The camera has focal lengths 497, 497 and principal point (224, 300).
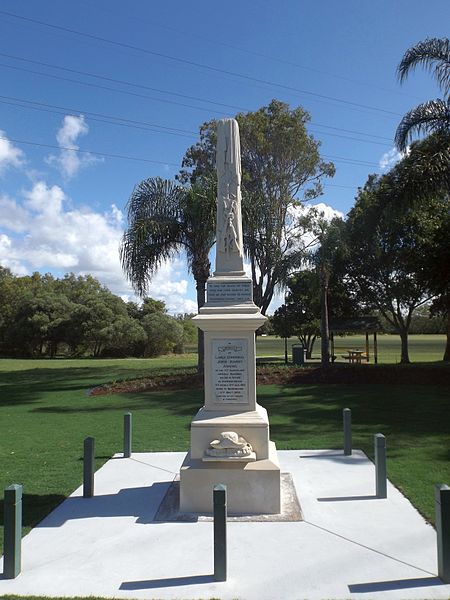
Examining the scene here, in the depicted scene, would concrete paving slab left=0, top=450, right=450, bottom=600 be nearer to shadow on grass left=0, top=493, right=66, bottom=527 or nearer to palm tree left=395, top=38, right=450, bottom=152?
shadow on grass left=0, top=493, right=66, bottom=527

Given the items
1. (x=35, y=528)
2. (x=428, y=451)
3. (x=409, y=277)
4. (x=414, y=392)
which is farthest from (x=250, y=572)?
(x=409, y=277)

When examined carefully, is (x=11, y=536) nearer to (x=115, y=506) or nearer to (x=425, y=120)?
(x=115, y=506)

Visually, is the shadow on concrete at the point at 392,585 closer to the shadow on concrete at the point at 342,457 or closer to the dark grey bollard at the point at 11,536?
the dark grey bollard at the point at 11,536

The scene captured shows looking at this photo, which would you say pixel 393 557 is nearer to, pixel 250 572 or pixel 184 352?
pixel 250 572

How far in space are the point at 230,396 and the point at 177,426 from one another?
5.23 meters

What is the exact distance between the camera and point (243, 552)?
469 cm

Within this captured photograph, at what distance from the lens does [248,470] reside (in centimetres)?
580

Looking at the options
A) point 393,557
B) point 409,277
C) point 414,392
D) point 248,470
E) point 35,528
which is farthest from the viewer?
point 409,277

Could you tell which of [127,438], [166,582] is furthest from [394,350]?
[166,582]

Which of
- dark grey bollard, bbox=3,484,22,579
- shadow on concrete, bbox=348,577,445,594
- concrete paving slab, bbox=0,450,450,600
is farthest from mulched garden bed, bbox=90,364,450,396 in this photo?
shadow on concrete, bbox=348,577,445,594

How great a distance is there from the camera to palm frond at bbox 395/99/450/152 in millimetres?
15984

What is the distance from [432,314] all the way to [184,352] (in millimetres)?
24605

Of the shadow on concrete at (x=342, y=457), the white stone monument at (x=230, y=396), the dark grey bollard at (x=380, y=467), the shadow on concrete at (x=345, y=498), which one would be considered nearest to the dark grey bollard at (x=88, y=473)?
the white stone monument at (x=230, y=396)

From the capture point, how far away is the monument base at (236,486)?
5.76 m
